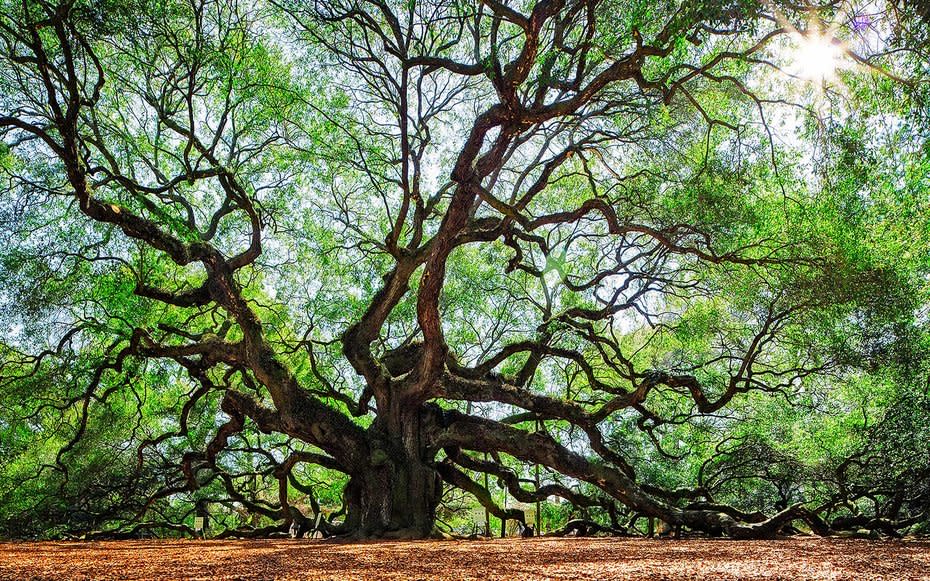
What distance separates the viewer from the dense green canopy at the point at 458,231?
257 inches

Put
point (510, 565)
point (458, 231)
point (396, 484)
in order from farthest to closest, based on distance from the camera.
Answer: point (396, 484)
point (458, 231)
point (510, 565)

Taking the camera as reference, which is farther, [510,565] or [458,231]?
[458,231]

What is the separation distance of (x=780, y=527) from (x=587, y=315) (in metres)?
3.86

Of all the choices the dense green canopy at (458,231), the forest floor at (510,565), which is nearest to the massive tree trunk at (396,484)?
the dense green canopy at (458,231)

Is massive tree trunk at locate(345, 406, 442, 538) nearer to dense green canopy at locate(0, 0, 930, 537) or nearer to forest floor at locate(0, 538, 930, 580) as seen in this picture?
dense green canopy at locate(0, 0, 930, 537)

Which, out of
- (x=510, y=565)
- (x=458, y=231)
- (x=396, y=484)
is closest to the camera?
(x=510, y=565)

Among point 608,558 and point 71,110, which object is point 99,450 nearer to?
point 71,110

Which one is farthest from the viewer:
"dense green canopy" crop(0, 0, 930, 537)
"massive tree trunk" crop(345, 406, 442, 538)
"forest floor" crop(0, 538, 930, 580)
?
"massive tree trunk" crop(345, 406, 442, 538)

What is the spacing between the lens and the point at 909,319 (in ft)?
26.9

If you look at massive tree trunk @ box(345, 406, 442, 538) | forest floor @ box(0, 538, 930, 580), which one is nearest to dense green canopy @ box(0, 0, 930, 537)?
massive tree trunk @ box(345, 406, 442, 538)

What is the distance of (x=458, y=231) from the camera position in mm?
6504

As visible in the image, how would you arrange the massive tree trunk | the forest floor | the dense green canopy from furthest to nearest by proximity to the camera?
1. the massive tree trunk
2. the dense green canopy
3. the forest floor

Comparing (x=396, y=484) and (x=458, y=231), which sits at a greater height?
(x=458, y=231)

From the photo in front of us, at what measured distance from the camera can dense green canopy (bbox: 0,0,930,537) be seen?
6520 millimetres
